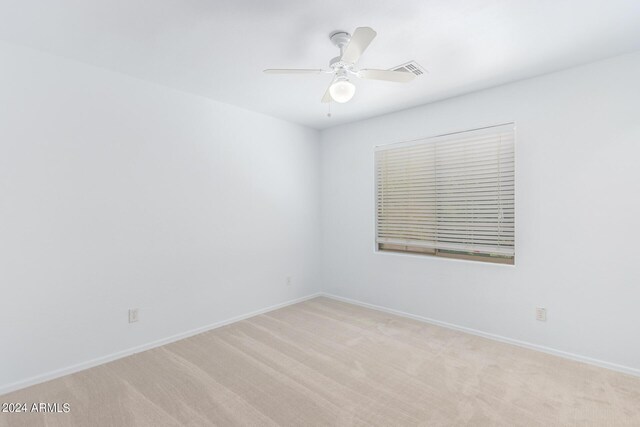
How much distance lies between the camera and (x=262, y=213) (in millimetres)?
3908

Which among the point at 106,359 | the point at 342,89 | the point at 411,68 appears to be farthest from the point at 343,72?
the point at 106,359

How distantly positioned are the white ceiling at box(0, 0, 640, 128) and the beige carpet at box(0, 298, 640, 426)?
2.55m

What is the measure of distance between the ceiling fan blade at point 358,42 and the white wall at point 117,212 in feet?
6.70

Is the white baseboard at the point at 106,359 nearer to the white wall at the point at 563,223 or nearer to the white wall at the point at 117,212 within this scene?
the white wall at the point at 117,212

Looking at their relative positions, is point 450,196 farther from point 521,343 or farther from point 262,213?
point 262,213

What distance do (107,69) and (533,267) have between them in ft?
14.0

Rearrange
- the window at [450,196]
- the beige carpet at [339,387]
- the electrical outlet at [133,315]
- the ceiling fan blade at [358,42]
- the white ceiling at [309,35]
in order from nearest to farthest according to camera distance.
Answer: the ceiling fan blade at [358,42], the white ceiling at [309,35], the beige carpet at [339,387], the electrical outlet at [133,315], the window at [450,196]

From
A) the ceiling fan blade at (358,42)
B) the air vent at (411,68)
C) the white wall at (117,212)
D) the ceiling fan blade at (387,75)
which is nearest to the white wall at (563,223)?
the air vent at (411,68)

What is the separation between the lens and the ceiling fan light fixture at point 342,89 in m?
2.01

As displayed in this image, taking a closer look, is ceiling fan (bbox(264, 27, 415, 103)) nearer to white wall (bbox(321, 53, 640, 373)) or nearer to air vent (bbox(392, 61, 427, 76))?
air vent (bbox(392, 61, 427, 76))

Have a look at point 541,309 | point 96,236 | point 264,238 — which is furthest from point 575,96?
point 96,236

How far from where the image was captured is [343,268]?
14.5 ft

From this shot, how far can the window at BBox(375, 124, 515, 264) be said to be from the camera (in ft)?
A: 10.0

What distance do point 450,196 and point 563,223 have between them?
1048 mm
